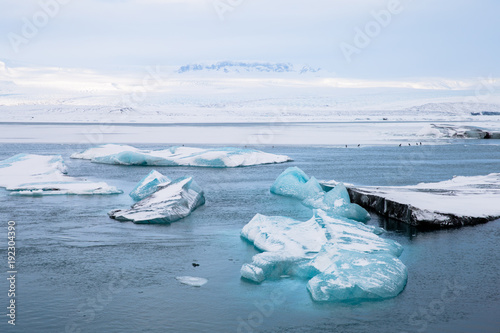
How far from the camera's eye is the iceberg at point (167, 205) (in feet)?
30.4

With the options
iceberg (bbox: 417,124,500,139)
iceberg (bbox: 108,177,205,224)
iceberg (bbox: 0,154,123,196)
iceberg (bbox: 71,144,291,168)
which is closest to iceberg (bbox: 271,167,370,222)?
iceberg (bbox: 108,177,205,224)

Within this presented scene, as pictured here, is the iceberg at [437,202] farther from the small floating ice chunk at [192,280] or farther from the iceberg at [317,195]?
the small floating ice chunk at [192,280]

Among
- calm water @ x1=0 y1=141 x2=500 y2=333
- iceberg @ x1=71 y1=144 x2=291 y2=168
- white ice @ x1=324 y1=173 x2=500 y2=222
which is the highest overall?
white ice @ x1=324 y1=173 x2=500 y2=222

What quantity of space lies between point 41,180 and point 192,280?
7600 mm

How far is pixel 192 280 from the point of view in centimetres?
637

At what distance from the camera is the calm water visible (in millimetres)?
5270

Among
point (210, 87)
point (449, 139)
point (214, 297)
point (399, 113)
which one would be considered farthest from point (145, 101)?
point (214, 297)

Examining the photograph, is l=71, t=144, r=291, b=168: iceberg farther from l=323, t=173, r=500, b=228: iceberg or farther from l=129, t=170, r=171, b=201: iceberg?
l=129, t=170, r=171, b=201: iceberg

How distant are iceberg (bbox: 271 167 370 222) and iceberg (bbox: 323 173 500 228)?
576mm

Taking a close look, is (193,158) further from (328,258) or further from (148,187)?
(328,258)

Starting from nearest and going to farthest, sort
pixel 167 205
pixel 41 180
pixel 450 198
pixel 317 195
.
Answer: pixel 167 205
pixel 450 198
pixel 317 195
pixel 41 180

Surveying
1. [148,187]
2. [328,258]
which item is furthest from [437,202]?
[148,187]

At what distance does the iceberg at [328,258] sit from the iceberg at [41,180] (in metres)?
4.90

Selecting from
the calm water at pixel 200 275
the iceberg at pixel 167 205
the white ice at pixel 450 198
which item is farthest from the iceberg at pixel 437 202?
the iceberg at pixel 167 205
